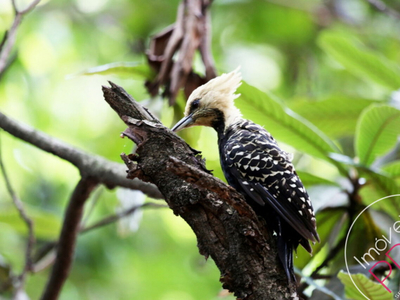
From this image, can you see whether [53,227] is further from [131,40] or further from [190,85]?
[131,40]

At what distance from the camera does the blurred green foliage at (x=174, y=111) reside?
10.9 feet

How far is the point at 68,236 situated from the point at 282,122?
64.8 inches

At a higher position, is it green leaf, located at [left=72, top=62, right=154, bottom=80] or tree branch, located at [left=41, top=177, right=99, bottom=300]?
green leaf, located at [left=72, top=62, right=154, bottom=80]

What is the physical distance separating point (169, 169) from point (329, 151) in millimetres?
1576

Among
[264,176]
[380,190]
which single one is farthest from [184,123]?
[380,190]

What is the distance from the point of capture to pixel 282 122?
3.26 meters

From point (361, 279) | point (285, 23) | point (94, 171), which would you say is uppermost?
point (285, 23)

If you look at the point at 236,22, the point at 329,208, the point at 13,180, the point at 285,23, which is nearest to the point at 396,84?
the point at 329,208

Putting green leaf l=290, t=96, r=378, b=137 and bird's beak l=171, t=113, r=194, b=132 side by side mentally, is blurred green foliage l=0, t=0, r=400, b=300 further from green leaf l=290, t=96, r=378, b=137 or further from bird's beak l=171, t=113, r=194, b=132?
bird's beak l=171, t=113, r=194, b=132

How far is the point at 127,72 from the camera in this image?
3.69 metres

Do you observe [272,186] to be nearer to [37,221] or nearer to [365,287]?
[365,287]

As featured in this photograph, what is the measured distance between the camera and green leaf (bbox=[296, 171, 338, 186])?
332 centimetres

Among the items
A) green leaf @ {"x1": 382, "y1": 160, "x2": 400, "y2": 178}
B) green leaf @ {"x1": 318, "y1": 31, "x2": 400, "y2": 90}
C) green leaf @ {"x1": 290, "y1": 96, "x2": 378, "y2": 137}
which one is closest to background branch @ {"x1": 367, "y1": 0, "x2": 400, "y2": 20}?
green leaf @ {"x1": 318, "y1": 31, "x2": 400, "y2": 90}

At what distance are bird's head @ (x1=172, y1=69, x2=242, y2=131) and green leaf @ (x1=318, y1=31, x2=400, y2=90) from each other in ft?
3.90
